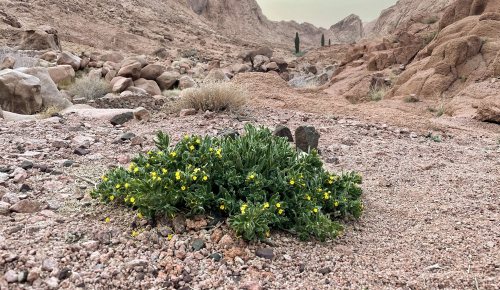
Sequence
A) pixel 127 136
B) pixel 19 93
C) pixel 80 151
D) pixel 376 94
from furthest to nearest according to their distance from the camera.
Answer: pixel 376 94
pixel 19 93
pixel 127 136
pixel 80 151

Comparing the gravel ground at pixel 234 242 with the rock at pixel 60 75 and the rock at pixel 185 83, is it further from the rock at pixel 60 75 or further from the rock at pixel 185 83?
the rock at pixel 185 83

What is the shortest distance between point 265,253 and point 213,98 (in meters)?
4.47

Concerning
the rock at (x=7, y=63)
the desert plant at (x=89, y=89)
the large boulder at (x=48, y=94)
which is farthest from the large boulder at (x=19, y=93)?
the rock at (x=7, y=63)

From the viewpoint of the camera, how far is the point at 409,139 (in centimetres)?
625

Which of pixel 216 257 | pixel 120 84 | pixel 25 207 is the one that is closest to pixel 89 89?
pixel 120 84

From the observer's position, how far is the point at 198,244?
2.64 m

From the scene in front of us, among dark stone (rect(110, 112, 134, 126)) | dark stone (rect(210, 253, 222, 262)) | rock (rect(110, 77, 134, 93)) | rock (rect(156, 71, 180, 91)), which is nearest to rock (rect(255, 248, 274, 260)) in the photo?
dark stone (rect(210, 253, 222, 262))

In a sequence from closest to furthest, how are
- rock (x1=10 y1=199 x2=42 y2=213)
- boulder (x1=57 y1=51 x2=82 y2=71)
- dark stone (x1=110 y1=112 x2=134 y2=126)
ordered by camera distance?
rock (x1=10 y1=199 x2=42 y2=213)
dark stone (x1=110 y1=112 x2=134 y2=126)
boulder (x1=57 y1=51 x2=82 y2=71)

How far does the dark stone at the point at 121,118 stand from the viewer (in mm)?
6289

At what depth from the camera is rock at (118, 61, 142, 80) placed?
37.7 feet

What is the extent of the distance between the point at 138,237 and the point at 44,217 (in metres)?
0.67

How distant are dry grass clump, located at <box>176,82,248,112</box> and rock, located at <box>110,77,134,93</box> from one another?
3.84 metres

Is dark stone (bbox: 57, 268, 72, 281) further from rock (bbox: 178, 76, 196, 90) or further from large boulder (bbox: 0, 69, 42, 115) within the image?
rock (bbox: 178, 76, 196, 90)

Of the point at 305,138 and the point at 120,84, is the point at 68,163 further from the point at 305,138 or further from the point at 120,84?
the point at 120,84
